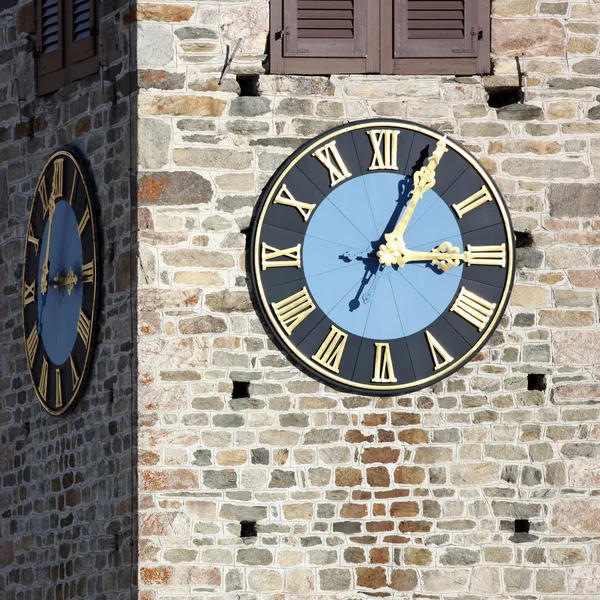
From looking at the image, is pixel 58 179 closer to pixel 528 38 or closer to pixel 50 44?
pixel 50 44

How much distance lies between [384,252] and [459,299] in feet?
2.00

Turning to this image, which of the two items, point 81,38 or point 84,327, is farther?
point 81,38

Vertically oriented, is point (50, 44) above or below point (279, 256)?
above

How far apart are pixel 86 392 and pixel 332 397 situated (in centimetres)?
185

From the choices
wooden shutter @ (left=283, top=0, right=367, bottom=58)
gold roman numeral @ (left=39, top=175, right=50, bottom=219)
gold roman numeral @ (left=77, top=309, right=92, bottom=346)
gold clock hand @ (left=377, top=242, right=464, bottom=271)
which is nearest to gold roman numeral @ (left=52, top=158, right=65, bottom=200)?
gold roman numeral @ (left=39, top=175, right=50, bottom=219)

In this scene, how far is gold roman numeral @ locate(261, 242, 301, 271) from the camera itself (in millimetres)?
21984

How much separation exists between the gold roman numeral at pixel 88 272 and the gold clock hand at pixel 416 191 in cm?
213

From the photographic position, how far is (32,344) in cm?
2334

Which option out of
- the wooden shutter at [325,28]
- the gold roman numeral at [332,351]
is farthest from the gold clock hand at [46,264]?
the gold roman numeral at [332,351]

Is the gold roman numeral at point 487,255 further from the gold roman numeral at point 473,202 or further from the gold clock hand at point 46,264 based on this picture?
the gold clock hand at point 46,264

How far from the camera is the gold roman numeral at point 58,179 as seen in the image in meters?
23.1

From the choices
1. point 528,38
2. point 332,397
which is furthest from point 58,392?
point 528,38

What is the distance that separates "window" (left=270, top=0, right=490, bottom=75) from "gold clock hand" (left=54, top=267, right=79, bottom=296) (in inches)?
82.9

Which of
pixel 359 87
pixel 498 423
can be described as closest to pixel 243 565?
pixel 498 423
